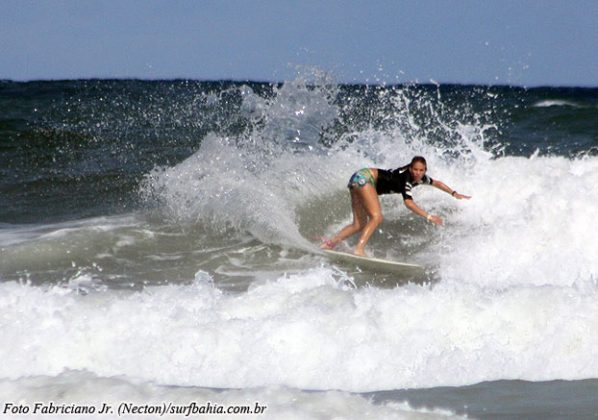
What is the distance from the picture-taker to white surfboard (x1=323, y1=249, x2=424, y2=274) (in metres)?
10.5

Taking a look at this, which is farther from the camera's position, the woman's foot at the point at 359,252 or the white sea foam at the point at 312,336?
the woman's foot at the point at 359,252

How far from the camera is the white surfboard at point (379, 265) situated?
10469 mm

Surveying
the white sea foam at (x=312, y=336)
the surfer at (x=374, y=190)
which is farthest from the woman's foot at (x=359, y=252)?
the white sea foam at (x=312, y=336)

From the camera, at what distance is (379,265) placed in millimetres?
10539

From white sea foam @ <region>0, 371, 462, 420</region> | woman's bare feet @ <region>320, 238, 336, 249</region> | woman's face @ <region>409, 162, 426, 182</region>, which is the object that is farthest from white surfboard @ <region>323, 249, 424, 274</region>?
white sea foam @ <region>0, 371, 462, 420</region>

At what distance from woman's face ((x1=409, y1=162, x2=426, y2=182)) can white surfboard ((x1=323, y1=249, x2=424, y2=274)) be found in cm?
94

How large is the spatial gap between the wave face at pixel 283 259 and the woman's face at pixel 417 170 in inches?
36.8

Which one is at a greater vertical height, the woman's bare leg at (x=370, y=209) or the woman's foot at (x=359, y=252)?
the woman's bare leg at (x=370, y=209)

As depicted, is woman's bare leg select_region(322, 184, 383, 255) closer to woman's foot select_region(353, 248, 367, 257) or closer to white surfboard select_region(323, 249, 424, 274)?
woman's foot select_region(353, 248, 367, 257)

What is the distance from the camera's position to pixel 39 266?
33.9ft

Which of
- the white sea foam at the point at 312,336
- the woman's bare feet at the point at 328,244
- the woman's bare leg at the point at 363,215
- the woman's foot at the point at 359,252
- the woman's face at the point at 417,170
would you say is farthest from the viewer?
the woman's bare feet at the point at 328,244

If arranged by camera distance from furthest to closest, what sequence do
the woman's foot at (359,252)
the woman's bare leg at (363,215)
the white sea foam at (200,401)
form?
1. the woman's bare leg at (363,215)
2. the woman's foot at (359,252)
3. the white sea foam at (200,401)

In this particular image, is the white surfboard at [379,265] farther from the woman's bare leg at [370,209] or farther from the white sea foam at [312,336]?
the white sea foam at [312,336]

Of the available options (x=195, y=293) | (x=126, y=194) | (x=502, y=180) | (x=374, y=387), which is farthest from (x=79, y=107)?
(x=374, y=387)
